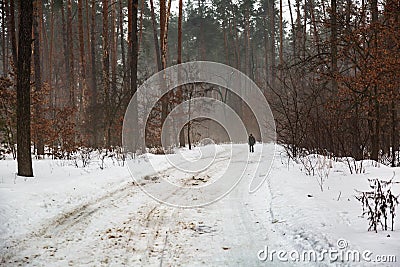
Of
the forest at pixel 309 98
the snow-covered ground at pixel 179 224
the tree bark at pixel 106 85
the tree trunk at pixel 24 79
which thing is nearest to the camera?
the snow-covered ground at pixel 179 224

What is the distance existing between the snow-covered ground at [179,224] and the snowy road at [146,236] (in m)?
0.01

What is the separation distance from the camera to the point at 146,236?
6238mm

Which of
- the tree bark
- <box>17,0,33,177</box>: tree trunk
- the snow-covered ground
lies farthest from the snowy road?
the tree bark

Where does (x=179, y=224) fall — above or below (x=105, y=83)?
below

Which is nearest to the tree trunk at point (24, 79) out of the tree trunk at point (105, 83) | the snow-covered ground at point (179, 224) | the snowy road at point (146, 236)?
the snow-covered ground at point (179, 224)

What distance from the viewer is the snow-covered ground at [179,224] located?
5227mm

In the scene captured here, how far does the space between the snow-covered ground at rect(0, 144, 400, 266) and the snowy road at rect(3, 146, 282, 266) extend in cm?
1

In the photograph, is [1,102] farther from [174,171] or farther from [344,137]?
[344,137]

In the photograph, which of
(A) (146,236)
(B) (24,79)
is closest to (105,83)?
(B) (24,79)

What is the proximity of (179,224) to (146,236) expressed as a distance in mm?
943

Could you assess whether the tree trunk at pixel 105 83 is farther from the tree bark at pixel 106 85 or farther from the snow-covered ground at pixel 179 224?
the snow-covered ground at pixel 179 224

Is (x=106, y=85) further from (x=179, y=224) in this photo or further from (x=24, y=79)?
(x=179, y=224)

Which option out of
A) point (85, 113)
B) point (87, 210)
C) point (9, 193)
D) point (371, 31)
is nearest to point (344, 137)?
point (371, 31)

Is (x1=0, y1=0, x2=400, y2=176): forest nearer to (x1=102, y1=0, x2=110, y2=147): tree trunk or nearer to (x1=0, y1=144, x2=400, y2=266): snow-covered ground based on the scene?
(x1=102, y1=0, x2=110, y2=147): tree trunk
